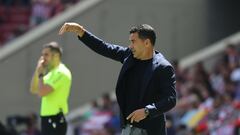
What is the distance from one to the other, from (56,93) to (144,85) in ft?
9.65

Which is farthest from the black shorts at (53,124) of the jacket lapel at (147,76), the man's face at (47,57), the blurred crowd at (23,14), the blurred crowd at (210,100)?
the blurred crowd at (23,14)

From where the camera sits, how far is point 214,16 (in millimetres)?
21078

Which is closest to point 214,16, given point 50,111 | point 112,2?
point 112,2

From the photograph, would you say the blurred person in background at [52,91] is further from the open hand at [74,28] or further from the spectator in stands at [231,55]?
the spectator in stands at [231,55]

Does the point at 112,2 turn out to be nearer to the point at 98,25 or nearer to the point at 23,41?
the point at 98,25

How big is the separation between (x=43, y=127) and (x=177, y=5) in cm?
1028

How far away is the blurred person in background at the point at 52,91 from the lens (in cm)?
1095

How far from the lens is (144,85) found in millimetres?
8328

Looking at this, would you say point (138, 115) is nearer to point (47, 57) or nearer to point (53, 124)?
point (53, 124)

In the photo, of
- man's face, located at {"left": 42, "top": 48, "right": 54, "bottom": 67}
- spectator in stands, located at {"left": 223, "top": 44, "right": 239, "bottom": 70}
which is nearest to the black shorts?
man's face, located at {"left": 42, "top": 48, "right": 54, "bottom": 67}

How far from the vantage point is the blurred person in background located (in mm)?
10953

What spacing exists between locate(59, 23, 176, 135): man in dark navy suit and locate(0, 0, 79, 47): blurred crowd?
1283cm

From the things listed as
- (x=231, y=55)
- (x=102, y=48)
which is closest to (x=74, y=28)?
(x=102, y=48)

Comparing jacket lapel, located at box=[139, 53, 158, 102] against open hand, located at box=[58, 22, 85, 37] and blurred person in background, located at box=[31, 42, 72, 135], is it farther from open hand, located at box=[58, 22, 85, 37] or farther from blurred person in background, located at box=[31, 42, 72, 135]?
blurred person in background, located at box=[31, 42, 72, 135]
